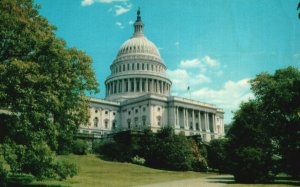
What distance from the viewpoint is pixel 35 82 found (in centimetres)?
2156

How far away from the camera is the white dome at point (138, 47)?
128625 mm

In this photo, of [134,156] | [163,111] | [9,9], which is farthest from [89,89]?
[163,111]

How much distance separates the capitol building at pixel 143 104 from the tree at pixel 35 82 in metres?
58.1

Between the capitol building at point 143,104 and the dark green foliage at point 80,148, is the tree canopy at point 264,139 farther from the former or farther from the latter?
the capitol building at point 143,104

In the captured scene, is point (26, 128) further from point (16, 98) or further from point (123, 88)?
point (123, 88)

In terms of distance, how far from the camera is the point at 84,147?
63.2 metres

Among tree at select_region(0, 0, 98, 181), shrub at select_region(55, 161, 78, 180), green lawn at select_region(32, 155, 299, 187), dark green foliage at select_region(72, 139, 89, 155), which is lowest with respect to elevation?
green lawn at select_region(32, 155, 299, 187)

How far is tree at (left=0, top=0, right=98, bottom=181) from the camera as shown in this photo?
2141 centimetres

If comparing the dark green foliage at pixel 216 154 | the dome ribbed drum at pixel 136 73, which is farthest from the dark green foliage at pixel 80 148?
the dome ribbed drum at pixel 136 73

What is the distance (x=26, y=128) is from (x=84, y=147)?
42.6m

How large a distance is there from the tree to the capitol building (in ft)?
190

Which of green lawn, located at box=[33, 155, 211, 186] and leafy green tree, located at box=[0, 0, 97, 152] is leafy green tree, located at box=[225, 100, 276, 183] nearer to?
green lawn, located at box=[33, 155, 211, 186]

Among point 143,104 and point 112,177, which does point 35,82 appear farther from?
point 143,104

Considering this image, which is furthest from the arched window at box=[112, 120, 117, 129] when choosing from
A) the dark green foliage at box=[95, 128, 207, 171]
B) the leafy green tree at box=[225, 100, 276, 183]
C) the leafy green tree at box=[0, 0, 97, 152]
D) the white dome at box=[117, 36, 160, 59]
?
the leafy green tree at box=[0, 0, 97, 152]
